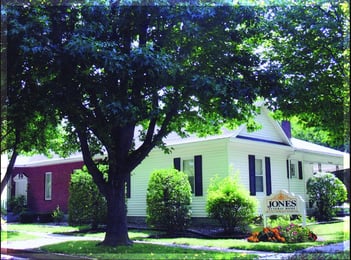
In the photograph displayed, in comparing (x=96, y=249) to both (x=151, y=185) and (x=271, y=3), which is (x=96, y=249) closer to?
(x=151, y=185)

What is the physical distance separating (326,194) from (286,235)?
364 inches

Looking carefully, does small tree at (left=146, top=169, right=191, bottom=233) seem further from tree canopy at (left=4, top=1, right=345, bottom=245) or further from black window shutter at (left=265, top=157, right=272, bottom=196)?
black window shutter at (left=265, top=157, right=272, bottom=196)

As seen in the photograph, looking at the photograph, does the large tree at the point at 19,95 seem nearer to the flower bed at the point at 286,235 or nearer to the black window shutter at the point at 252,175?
the flower bed at the point at 286,235

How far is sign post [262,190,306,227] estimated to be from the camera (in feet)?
44.1

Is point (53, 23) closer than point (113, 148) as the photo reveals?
Yes

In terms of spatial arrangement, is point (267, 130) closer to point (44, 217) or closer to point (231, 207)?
point (231, 207)

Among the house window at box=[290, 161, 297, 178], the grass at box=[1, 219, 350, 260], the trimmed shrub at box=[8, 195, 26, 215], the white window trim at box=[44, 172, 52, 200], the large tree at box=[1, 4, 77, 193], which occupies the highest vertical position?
the large tree at box=[1, 4, 77, 193]

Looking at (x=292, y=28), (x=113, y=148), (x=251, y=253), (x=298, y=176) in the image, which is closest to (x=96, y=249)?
(x=113, y=148)

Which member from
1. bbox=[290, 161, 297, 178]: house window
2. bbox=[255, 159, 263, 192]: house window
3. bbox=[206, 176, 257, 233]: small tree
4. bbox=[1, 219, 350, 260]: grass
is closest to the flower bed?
bbox=[1, 219, 350, 260]: grass

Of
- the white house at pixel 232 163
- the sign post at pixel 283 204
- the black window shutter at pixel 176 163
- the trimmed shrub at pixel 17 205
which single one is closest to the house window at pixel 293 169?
the white house at pixel 232 163

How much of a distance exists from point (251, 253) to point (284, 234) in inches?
98.1

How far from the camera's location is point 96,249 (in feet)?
35.1

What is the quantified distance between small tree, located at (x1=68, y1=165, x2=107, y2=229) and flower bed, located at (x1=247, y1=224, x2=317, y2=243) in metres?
6.78

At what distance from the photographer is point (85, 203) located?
17.1 meters
